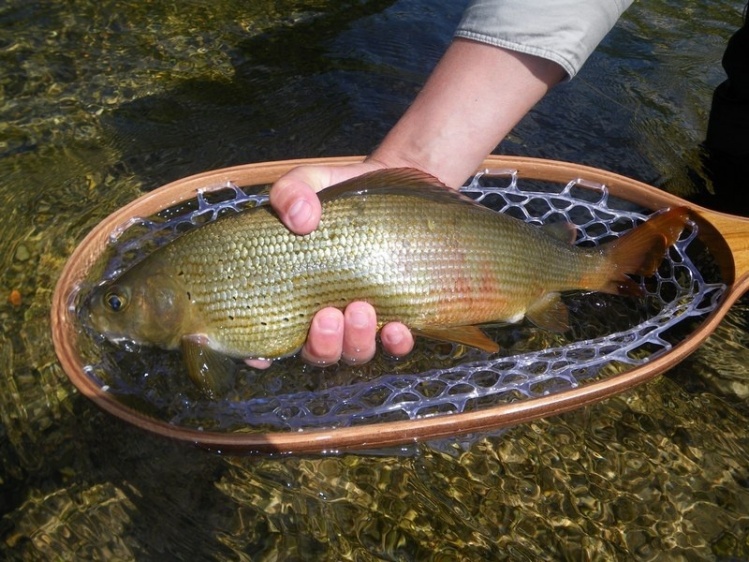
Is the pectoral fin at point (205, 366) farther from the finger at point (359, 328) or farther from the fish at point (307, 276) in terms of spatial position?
the finger at point (359, 328)

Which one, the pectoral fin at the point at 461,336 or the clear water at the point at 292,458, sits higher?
the pectoral fin at the point at 461,336

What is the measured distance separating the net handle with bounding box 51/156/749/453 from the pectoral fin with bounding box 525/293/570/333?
51 centimetres

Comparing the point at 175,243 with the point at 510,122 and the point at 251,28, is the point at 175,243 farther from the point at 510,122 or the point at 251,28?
the point at 251,28

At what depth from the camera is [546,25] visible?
3.03 metres

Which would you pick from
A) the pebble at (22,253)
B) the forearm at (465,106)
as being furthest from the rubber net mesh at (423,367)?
the pebble at (22,253)

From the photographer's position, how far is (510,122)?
3.36 m

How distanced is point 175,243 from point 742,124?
3967mm

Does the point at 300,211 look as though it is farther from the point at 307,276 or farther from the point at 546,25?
the point at 546,25

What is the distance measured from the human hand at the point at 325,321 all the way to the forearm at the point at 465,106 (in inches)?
21.0

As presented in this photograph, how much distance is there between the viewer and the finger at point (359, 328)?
280 cm

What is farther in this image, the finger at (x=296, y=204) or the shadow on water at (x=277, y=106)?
the shadow on water at (x=277, y=106)

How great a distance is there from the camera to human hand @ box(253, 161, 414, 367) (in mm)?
2684

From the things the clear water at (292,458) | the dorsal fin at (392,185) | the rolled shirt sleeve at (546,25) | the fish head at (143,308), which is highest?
the rolled shirt sleeve at (546,25)

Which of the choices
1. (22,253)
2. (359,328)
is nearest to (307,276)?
(359,328)
